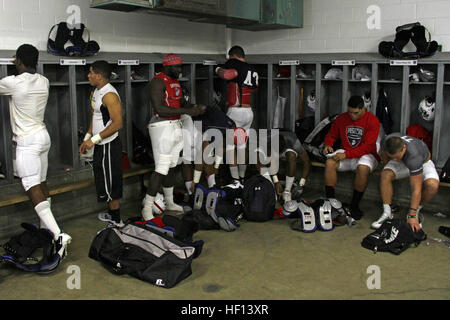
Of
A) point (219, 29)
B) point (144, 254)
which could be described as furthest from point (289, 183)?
point (219, 29)

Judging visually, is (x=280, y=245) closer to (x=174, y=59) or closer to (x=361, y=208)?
(x=361, y=208)

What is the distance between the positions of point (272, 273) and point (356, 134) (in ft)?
6.41

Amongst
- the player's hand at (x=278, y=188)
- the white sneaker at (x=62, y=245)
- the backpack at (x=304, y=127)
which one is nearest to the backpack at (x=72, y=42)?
the white sneaker at (x=62, y=245)

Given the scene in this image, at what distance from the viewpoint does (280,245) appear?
3865 millimetres

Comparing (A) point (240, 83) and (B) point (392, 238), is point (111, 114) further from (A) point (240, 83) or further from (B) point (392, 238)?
(B) point (392, 238)

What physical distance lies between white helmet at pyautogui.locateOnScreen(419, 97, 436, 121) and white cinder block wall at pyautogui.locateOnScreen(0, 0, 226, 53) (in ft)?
8.66

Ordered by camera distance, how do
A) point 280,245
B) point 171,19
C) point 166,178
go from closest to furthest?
1. point 280,245
2. point 166,178
3. point 171,19

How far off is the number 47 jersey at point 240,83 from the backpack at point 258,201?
116cm

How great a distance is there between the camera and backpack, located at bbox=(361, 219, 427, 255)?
3.69 m

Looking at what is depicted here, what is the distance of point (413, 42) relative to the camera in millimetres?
4676

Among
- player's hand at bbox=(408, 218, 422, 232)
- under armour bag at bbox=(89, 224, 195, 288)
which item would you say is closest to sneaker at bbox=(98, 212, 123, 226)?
under armour bag at bbox=(89, 224, 195, 288)

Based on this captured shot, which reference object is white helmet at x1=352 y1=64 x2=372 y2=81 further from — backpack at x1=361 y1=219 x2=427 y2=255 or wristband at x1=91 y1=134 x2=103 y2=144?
wristband at x1=91 y1=134 x2=103 y2=144
